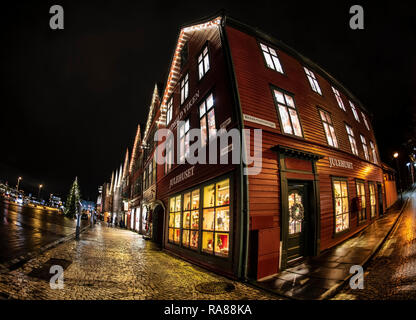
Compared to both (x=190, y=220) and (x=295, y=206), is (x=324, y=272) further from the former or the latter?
(x=190, y=220)

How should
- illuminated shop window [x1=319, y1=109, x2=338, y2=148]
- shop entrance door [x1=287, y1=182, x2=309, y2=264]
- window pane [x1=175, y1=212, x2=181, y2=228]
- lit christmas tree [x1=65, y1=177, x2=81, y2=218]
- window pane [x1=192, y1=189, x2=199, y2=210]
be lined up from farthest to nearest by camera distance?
1. lit christmas tree [x1=65, y1=177, x2=81, y2=218]
2. window pane [x1=175, y1=212, x2=181, y2=228]
3. illuminated shop window [x1=319, y1=109, x2=338, y2=148]
4. window pane [x1=192, y1=189, x2=199, y2=210]
5. shop entrance door [x1=287, y1=182, x2=309, y2=264]

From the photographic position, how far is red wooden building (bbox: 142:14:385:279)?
20.7 feet

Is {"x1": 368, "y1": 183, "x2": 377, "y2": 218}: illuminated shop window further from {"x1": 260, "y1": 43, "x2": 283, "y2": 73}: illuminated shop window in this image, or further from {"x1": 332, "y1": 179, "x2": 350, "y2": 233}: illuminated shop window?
{"x1": 260, "y1": 43, "x2": 283, "y2": 73}: illuminated shop window

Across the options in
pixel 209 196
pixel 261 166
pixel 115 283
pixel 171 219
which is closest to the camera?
pixel 115 283

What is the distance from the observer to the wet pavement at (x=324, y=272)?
4625mm

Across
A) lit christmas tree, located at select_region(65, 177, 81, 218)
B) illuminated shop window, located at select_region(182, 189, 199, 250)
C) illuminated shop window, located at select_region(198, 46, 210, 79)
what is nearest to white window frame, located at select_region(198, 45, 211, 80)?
illuminated shop window, located at select_region(198, 46, 210, 79)

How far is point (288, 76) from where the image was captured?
962cm

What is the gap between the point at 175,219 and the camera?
437 inches

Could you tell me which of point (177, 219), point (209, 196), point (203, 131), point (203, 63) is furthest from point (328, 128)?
point (177, 219)

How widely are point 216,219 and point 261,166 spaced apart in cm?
265

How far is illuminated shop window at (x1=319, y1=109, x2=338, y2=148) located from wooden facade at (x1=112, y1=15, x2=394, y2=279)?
9.7 inches

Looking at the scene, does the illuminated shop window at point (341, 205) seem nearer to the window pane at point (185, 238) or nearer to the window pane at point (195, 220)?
the window pane at point (195, 220)
